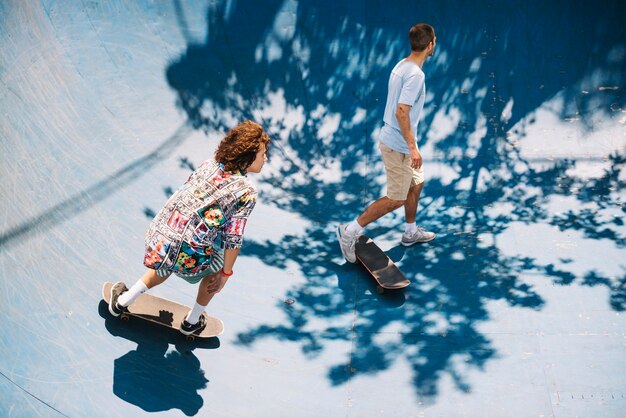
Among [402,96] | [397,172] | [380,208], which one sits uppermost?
[402,96]

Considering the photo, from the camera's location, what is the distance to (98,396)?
4.20 m

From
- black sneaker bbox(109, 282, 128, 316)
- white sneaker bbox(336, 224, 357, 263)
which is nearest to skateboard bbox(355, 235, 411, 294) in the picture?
white sneaker bbox(336, 224, 357, 263)

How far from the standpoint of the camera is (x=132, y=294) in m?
4.23

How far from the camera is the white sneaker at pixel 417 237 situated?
5543mm

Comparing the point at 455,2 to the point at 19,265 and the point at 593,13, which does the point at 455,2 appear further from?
the point at 19,265

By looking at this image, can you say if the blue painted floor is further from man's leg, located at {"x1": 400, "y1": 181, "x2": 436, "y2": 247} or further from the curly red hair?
the curly red hair

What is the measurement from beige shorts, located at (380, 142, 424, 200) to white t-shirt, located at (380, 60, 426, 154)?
0.19ft

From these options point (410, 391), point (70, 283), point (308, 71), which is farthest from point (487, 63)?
point (70, 283)

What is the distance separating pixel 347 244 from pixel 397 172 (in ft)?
2.63

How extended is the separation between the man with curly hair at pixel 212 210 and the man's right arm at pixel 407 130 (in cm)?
128

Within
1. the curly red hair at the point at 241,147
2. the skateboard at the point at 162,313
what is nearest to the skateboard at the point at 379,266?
the skateboard at the point at 162,313

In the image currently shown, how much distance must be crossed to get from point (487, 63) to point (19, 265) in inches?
211

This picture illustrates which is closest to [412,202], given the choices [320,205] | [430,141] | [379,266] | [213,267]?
[379,266]

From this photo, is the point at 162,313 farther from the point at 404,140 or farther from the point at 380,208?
the point at 404,140
